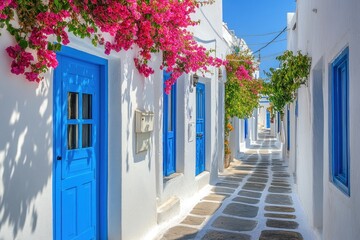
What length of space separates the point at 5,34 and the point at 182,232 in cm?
392

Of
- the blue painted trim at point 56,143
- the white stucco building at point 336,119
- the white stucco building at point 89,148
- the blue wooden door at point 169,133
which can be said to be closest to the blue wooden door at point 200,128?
the white stucco building at point 89,148

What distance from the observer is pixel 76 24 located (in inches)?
121

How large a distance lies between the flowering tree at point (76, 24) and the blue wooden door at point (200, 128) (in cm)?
422

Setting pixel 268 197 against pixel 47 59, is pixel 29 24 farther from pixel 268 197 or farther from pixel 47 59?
pixel 268 197

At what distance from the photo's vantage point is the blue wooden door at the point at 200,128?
28.4ft

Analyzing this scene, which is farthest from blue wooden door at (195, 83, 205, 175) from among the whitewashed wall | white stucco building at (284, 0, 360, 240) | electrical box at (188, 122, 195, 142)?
the whitewashed wall

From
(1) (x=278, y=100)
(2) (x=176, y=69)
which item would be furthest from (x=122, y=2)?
(1) (x=278, y=100)

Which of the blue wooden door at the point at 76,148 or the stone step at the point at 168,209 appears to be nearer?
the blue wooden door at the point at 76,148

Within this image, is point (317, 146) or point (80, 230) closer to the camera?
point (80, 230)

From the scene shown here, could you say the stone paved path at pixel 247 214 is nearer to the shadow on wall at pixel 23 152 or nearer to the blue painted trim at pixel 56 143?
the blue painted trim at pixel 56 143

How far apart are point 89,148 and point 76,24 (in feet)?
4.82

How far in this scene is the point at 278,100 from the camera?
9.88 m

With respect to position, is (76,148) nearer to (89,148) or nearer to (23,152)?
(89,148)

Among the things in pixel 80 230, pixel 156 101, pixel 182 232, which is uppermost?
pixel 156 101
